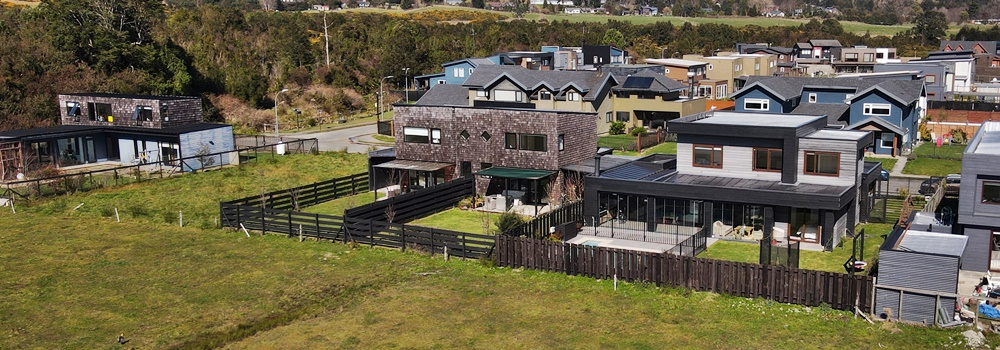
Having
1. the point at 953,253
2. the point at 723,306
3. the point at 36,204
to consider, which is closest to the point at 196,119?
the point at 36,204

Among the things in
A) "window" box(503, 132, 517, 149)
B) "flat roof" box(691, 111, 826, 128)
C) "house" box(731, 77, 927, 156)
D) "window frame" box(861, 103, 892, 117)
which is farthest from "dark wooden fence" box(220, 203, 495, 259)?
"window frame" box(861, 103, 892, 117)

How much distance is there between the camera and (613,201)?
36781 mm

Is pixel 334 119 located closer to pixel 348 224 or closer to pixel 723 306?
pixel 348 224

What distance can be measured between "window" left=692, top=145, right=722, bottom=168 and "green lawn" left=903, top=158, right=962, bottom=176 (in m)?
22.7

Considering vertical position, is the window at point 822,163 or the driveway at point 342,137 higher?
the window at point 822,163

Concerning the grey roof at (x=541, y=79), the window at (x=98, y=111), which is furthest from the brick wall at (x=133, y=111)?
the grey roof at (x=541, y=79)

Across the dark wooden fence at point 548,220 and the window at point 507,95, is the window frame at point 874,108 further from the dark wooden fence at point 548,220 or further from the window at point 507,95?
the dark wooden fence at point 548,220

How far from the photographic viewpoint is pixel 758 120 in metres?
39.3

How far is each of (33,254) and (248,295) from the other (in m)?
11.7

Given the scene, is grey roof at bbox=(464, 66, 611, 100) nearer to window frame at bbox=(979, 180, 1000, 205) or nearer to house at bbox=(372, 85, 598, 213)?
house at bbox=(372, 85, 598, 213)

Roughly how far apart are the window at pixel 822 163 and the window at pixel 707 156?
381 centimetres

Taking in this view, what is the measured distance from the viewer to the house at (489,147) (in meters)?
42.0

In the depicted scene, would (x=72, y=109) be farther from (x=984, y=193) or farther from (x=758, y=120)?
(x=984, y=193)

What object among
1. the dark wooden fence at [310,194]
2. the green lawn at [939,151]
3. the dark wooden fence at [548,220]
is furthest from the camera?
the green lawn at [939,151]
